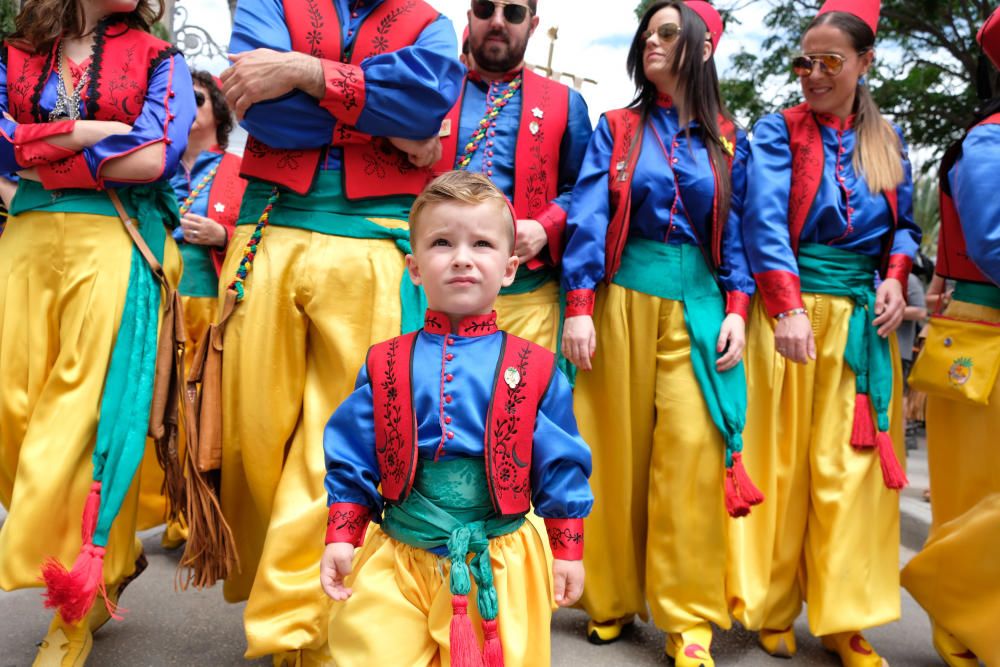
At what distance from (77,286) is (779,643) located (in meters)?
2.71

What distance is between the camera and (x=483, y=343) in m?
2.06

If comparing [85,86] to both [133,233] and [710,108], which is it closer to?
[133,233]

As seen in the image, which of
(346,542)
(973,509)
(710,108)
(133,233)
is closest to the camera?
(346,542)

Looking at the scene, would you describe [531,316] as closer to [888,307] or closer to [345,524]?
[888,307]

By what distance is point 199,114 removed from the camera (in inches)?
181

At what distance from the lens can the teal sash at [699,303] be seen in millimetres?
3082

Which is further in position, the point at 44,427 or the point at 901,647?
the point at 901,647

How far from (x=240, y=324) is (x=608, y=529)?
1539mm

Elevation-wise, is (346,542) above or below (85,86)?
below

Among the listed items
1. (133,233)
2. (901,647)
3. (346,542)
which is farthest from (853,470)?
(133,233)

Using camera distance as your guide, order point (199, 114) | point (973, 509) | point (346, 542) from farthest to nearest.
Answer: point (199, 114)
point (973, 509)
point (346, 542)

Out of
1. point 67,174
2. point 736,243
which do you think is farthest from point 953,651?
point 67,174

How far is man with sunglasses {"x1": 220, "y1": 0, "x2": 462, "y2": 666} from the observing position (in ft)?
8.34

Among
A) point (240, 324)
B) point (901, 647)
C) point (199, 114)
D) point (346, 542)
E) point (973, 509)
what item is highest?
point (199, 114)
